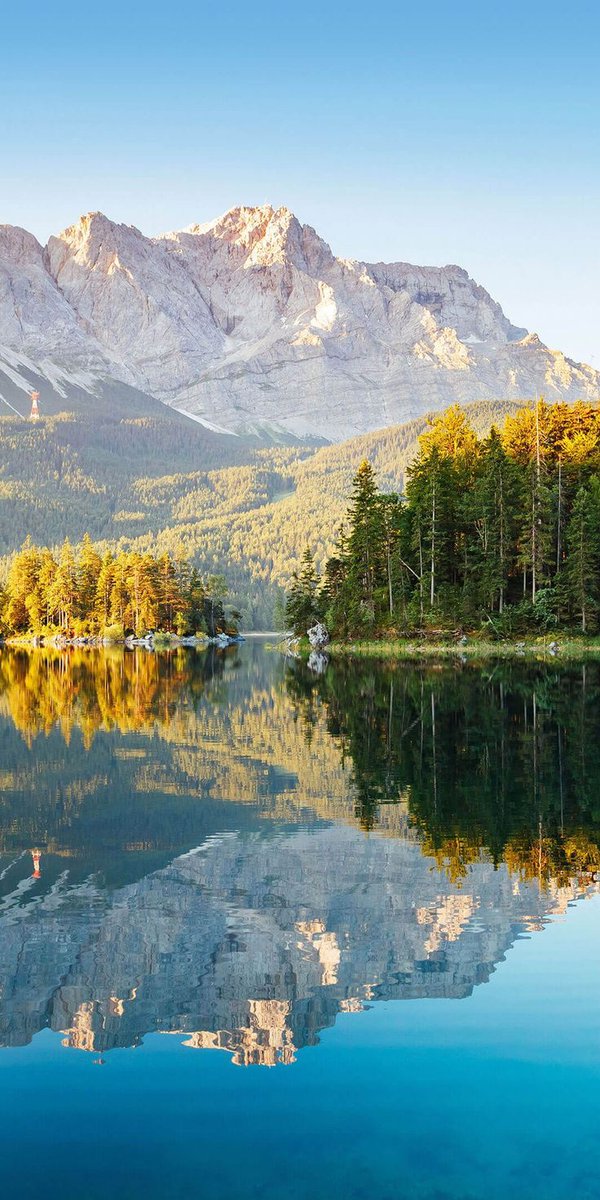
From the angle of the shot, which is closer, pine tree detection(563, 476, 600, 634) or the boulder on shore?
pine tree detection(563, 476, 600, 634)

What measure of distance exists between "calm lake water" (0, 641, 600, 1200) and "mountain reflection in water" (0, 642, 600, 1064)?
0.06 metres

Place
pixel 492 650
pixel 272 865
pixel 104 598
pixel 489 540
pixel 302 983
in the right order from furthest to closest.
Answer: pixel 104 598, pixel 489 540, pixel 492 650, pixel 272 865, pixel 302 983

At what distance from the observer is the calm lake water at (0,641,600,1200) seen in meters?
9.30

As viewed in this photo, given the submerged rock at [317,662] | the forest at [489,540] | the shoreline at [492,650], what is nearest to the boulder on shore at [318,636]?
the submerged rock at [317,662]

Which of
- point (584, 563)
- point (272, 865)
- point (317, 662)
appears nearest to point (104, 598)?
point (317, 662)

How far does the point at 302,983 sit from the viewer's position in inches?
508

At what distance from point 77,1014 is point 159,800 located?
12362 mm

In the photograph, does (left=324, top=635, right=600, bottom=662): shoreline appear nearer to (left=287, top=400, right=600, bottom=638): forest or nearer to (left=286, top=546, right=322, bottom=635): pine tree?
(left=287, top=400, right=600, bottom=638): forest

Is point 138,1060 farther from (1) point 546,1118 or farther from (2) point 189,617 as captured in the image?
(2) point 189,617

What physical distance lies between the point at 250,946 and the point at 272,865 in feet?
14.7

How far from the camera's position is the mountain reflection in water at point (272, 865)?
12609 millimetres

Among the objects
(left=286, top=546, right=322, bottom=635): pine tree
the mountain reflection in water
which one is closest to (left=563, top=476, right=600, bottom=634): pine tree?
(left=286, top=546, right=322, bottom=635): pine tree

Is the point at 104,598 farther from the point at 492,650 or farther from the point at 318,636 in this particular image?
the point at 492,650

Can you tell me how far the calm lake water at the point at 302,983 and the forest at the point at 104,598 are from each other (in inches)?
5257
